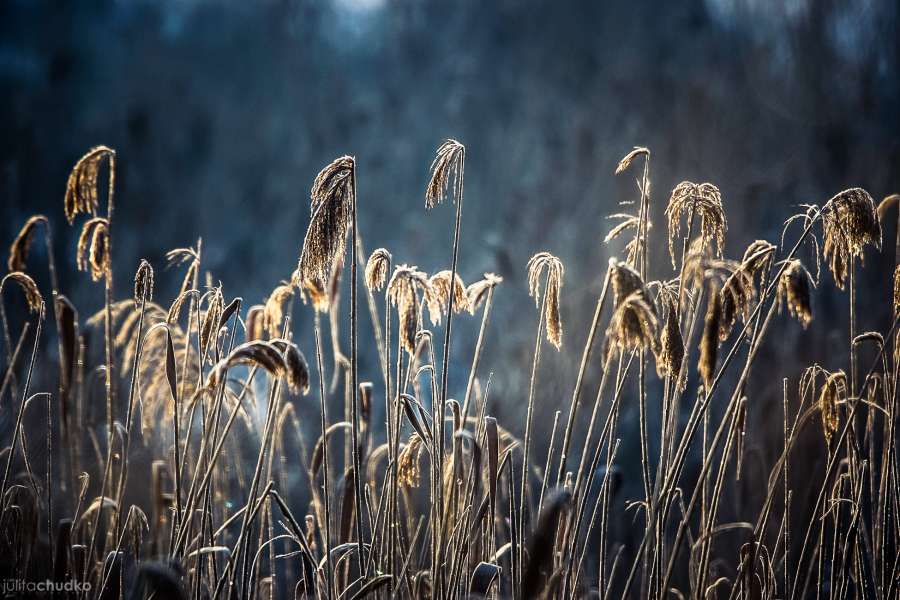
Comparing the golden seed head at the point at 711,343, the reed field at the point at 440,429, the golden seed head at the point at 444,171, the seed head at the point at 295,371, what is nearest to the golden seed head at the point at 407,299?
the reed field at the point at 440,429

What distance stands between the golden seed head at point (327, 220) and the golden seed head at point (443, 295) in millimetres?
333

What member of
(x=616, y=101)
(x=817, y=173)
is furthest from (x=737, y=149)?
(x=616, y=101)

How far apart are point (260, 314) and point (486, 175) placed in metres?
5.78

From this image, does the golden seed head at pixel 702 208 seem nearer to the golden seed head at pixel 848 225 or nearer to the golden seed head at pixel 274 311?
the golden seed head at pixel 848 225

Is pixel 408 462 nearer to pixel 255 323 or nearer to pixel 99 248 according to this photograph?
pixel 255 323

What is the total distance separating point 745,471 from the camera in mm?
3365

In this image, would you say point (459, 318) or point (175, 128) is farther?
point (175, 128)

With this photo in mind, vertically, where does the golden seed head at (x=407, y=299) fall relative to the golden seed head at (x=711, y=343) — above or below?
above

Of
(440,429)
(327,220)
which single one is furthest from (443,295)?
(327,220)

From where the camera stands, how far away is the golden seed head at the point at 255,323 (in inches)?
76.4

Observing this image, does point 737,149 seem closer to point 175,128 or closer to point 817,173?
point 817,173

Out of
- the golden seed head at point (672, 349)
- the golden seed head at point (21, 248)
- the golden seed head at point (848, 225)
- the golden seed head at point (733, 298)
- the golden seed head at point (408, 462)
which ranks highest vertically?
the golden seed head at point (21, 248)

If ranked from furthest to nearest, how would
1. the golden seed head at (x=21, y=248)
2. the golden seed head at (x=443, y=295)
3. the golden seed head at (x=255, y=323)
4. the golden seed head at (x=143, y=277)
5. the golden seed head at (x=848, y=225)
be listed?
1. the golden seed head at (x=255, y=323)
2. the golden seed head at (x=21, y=248)
3. the golden seed head at (x=443, y=295)
4. the golden seed head at (x=143, y=277)
5. the golden seed head at (x=848, y=225)

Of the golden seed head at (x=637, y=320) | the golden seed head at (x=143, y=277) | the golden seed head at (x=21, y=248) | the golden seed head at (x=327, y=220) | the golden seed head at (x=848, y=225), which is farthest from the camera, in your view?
the golden seed head at (x=21, y=248)
